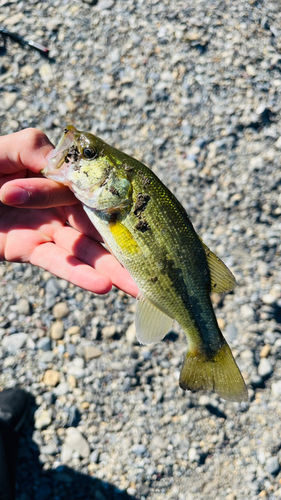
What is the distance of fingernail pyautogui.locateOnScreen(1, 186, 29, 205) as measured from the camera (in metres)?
2.42

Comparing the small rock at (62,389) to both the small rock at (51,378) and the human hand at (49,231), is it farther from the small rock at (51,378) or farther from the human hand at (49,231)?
the human hand at (49,231)


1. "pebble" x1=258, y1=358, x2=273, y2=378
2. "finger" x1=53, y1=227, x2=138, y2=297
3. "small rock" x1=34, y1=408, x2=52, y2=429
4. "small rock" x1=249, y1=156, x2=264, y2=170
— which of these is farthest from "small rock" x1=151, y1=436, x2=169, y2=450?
"small rock" x1=249, y1=156, x2=264, y2=170

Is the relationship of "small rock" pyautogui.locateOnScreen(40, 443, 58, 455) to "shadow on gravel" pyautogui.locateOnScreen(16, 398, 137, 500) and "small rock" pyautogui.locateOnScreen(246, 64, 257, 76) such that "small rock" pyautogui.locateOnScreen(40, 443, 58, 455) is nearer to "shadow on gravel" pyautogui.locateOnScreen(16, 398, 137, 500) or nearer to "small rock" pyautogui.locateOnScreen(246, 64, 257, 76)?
"shadow on gravel" pyautogui.locateOnScreen(16, 398, 137, 500)

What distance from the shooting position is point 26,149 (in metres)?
2.86

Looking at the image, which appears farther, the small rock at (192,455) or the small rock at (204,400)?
the small rock at (204,400)

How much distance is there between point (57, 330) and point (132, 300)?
90 cm

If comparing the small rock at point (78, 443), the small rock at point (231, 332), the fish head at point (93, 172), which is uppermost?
the fish head at point (93, 172)

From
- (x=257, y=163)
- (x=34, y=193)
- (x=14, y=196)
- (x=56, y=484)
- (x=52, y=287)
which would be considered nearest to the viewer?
(x=14, y=196)

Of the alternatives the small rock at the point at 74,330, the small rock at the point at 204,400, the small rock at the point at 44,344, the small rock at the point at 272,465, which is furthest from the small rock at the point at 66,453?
the small rock at the point at 272,465

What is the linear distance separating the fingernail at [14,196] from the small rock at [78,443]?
257cm

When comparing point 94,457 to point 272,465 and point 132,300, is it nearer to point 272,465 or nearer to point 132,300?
point 132,300

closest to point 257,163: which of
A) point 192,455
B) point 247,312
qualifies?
point 247,312

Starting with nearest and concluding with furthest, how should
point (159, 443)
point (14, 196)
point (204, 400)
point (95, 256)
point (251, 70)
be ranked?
point (14, 196)
point (95, 256)
point (159, 443)
point (204, 400)
point (251, 70)

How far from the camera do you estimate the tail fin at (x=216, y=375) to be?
2873mm
